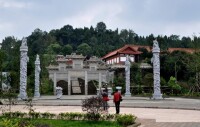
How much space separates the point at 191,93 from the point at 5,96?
27.8 meters

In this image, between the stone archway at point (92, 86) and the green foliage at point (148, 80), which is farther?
the stone archway at point (92, 86)

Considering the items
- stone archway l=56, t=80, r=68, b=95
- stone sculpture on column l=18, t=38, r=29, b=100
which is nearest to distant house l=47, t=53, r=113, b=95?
stone archway l=56, t=80, r=68, b=95

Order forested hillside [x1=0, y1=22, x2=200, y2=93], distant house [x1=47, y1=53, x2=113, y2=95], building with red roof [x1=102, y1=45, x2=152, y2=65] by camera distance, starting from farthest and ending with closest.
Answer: building with red roof [x1=102, y1=45, x2=152, y2=65]
distant house [x1=47, y1=53, x2=113, y2=95]
forested hillside [x1=0, y1=22, x2=200, y2=93]

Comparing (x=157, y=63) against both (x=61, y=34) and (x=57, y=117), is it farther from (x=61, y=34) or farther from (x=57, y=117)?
(x=61, y=34)

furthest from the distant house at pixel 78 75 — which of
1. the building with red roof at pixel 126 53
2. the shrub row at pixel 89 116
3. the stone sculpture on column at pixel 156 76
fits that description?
the shrub row at pixel 89 116

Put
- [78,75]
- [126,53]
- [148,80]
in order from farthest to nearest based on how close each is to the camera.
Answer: [126,53] < [78,75] < [148,80]

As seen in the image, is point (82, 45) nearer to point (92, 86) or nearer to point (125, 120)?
point (92, 86)

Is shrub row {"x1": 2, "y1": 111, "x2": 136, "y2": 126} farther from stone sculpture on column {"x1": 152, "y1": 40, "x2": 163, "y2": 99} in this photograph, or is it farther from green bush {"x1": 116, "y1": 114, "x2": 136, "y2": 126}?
stone sculpture on column {"x1": 152, "y1": 40, "x2": 163, "y2": 99}

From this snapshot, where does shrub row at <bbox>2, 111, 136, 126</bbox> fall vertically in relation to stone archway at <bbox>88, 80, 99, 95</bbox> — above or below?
below

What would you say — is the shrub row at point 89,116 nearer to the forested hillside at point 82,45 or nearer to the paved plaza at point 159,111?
the paved plaza at point 159,111

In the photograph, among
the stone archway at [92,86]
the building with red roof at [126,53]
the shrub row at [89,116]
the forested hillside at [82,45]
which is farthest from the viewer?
the building with red roof at [126,53]

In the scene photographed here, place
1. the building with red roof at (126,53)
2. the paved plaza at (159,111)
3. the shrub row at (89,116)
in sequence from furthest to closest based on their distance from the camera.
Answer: the building with red roof at (126,53), the paved plaza at (159,111), the shrub row at (89,116)

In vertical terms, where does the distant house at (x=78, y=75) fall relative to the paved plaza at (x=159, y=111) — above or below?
above

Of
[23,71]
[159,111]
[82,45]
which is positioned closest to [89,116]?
[159,111]
